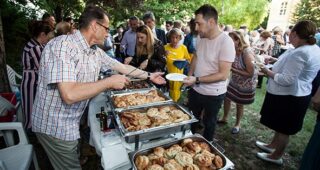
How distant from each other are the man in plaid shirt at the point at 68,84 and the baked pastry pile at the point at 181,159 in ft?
1.79

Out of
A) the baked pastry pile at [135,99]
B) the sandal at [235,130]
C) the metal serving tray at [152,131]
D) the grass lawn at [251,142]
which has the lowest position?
the grass lawn at [251,142]

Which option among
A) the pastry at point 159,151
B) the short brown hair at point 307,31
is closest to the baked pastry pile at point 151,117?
the pastry at point 159,151

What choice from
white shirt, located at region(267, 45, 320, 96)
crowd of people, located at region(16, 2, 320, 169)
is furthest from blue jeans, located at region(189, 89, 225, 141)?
white shirt, located at region(267, 45, 320, 96)

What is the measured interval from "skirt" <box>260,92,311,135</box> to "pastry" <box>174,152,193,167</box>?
5.70 feet

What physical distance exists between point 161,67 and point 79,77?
6.08 feet

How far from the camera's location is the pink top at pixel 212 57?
2139 mm

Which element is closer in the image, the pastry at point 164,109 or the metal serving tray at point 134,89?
the pastry at point 164,109

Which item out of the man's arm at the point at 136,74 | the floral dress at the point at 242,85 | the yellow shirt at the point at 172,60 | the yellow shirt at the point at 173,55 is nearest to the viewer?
the man's arm at the point at 136,74

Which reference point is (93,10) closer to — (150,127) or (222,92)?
(150,127)

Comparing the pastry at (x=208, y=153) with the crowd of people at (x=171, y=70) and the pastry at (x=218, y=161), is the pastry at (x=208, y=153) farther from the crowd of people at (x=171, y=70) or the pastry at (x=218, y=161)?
the crowd of people at (x=171, y=70)

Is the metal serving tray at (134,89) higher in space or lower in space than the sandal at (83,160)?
higher

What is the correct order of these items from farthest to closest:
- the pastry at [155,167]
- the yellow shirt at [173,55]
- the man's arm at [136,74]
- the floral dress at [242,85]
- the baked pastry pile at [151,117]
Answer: the yellow shirt at [173,55]
the floral dress at [242,85]
the man's arm at [136,74]
the baked pastry pile at [151,117]
the pastry at [155,167]

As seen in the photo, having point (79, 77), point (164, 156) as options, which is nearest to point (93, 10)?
point (79, 77)

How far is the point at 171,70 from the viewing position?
374 centimetres
